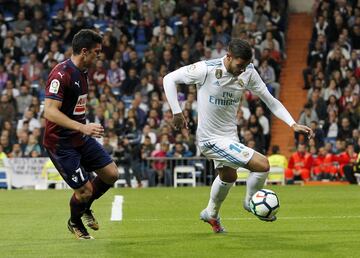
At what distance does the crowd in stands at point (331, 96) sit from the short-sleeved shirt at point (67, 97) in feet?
52.1

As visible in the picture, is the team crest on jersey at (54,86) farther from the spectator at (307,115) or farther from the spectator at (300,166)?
the spectator at (307,115)

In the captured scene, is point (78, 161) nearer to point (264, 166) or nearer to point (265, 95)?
point (264, 166)

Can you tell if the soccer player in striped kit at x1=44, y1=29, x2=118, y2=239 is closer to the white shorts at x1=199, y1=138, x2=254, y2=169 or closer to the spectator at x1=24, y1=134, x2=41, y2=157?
the white shorts at x1=199, y1=138, x2=254, y2=169

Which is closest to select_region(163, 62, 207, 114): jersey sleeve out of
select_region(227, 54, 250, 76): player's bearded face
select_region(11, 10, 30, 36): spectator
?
select_region(227, 54, 250, 76): player's bearded face

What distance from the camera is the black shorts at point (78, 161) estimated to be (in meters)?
11.9

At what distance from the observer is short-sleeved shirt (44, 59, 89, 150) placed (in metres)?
11.6

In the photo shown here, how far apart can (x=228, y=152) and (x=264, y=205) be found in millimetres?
823

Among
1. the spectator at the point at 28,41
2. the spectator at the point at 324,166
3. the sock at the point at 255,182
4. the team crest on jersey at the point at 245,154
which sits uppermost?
the spectator at the point at 28,41

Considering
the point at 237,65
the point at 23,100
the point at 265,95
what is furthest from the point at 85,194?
the point at 23,100

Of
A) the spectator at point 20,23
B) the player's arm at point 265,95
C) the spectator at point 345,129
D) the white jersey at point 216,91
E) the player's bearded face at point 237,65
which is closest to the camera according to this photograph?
the player's bearded face at point 237,65

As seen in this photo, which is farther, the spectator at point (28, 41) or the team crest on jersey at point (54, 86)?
the spectator at point (28, 41)

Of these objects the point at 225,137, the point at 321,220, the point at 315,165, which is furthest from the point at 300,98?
the point at 225,137

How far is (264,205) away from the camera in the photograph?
40.3 feet

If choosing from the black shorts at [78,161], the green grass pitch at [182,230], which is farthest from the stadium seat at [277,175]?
the black shorts at [78,161]
